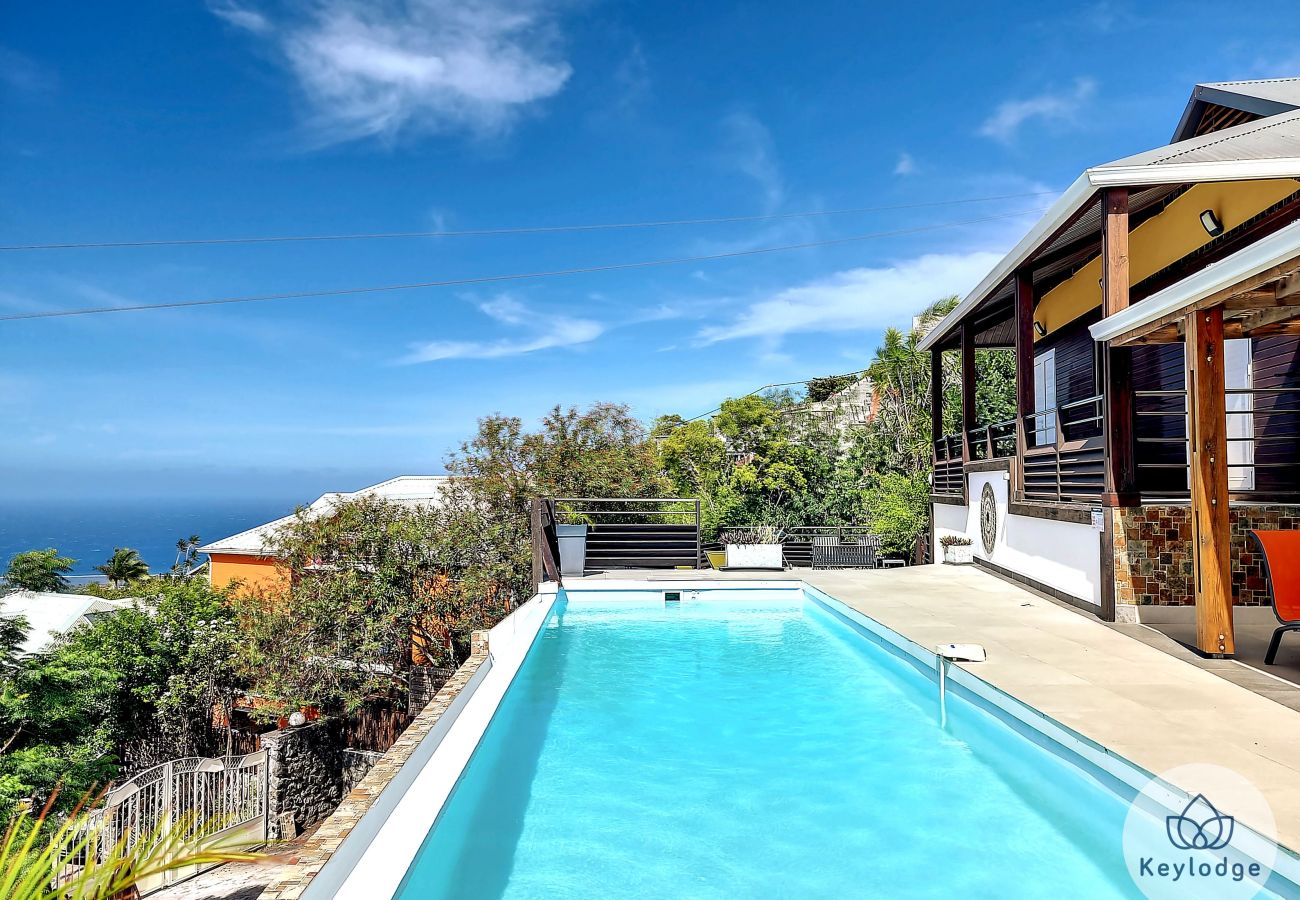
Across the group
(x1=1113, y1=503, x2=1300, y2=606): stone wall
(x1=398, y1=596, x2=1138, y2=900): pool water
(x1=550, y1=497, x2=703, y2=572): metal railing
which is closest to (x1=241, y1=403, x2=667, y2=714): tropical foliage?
(x1=550, y1=497, x2=703, y2=572): metal railing

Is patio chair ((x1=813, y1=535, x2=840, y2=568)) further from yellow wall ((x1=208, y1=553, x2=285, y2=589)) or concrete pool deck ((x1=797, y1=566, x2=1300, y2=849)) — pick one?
yellow wall ((x1=208, y1=553, x2=285, y2=589))

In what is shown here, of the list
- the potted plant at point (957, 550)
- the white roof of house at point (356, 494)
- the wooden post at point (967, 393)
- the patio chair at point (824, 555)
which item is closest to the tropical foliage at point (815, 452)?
the patio chair at point (824, 555)

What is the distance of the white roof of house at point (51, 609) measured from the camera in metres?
13.4

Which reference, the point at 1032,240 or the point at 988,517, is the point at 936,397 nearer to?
the point at 988,517

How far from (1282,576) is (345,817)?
5.83 m

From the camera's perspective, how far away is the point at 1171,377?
917 centimetres

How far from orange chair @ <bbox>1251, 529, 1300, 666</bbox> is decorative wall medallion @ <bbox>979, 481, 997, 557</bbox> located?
526 centimetres

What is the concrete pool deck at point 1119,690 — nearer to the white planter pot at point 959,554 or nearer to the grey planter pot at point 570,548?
the white planter pot at point 959,554

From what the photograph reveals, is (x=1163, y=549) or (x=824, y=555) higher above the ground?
(x=1163, y=549)

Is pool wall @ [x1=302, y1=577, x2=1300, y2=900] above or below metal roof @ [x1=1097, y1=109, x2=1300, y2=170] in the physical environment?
below

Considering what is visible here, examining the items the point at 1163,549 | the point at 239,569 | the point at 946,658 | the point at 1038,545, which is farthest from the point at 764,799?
the point at 239,569

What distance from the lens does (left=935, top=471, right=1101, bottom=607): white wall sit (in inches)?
280

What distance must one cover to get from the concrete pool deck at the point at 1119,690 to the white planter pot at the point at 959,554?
3249 mm

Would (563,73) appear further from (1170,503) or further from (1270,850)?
(1270,850)
